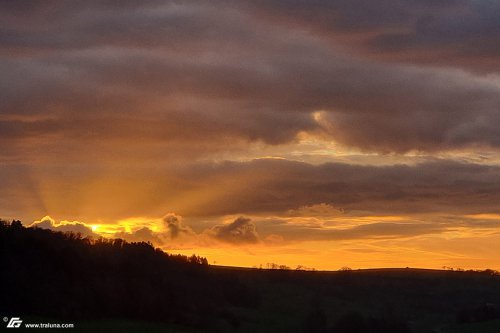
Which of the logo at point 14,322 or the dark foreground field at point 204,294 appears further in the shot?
the dark foreground field at point 204,294

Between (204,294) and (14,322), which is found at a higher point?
(204,294)

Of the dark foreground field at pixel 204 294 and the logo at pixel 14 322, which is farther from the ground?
the dark foreground field at pixel 204 294

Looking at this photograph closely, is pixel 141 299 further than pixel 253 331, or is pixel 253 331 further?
pixel 253 331

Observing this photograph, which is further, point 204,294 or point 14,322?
point 204,294

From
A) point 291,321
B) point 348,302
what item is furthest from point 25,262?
point 348,302

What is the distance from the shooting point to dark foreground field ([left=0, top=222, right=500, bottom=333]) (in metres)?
67.1

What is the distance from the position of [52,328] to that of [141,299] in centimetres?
1405

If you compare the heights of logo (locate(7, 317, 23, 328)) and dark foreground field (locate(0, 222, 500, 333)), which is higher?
dark foreground field (locate(0, 222, 500, 333))

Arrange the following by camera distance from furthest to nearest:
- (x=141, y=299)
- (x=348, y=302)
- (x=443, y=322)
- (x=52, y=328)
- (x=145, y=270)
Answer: (x=348, y=302) → (x=443, y=322) → (x=145, y=270) → (x=141, y=299) → (x=52, y=328)

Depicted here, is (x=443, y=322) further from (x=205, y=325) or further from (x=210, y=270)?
(x=205, y=325)

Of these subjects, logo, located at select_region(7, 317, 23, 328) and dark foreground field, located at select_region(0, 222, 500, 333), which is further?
dark foreground field, located at select_region(0, 222, 500, 333)

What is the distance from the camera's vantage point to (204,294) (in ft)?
294

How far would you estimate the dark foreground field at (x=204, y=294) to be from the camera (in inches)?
2640

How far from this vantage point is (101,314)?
6962 centimetres
